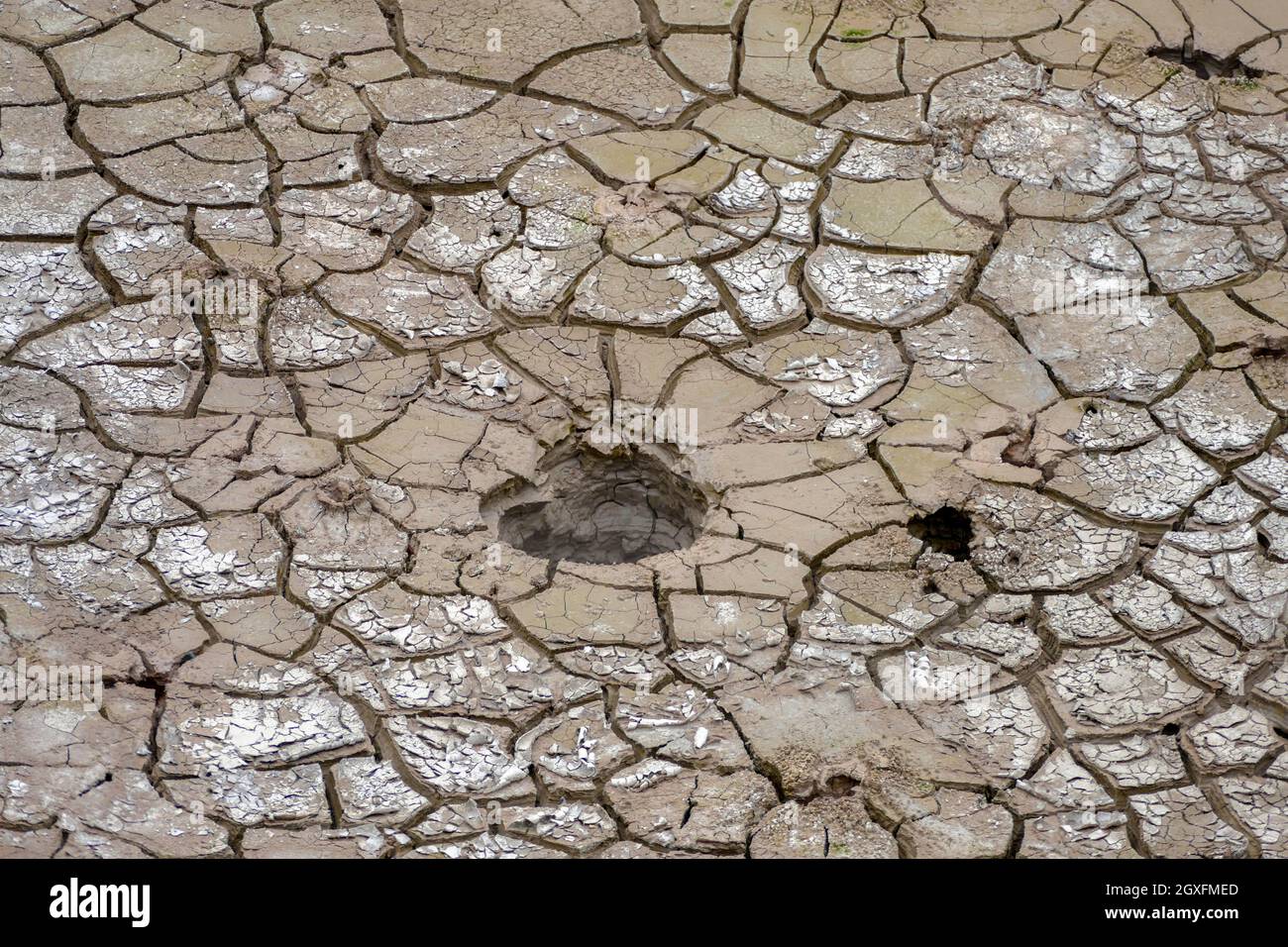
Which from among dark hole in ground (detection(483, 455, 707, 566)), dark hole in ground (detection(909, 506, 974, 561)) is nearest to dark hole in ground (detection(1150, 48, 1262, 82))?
dark hole in ground (detection(909, 506, 974, 561))

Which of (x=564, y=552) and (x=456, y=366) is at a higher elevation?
(x=456, y=366)

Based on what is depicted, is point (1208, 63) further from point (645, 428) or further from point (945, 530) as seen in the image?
point (645, 428)

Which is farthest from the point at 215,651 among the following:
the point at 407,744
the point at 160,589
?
the point at 407,744

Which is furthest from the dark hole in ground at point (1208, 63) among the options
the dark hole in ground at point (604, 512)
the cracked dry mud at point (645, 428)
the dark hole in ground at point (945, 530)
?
the dark hole in ground at point (604, 512)

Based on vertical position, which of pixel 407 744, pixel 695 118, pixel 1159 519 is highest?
pixel 695 118

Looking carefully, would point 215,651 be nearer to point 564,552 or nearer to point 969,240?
point 564,552

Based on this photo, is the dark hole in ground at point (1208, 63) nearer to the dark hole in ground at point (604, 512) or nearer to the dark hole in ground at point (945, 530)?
the dark hole in ground at point (945, 530)

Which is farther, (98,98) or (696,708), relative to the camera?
(98,98)

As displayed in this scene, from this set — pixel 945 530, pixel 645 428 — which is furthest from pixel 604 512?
pixel 945 530
